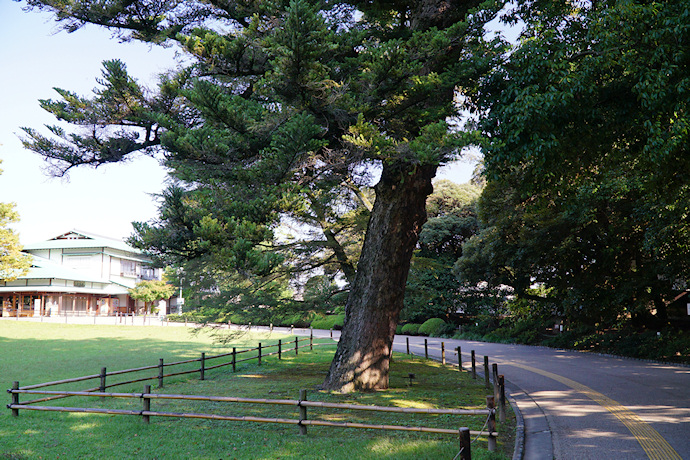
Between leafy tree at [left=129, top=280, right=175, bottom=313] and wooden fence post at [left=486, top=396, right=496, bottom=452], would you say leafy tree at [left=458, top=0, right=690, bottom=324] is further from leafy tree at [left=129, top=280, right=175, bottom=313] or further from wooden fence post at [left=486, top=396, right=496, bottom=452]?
leafy tree at [left=129, top=280, right=175, bottom=313]

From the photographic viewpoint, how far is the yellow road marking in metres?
6.71

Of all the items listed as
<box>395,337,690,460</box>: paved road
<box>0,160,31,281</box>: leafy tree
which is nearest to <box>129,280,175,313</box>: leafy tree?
<box>0,160,31,281</box>: leafy tree

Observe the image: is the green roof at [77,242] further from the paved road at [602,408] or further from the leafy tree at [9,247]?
the paved road at [602,408]

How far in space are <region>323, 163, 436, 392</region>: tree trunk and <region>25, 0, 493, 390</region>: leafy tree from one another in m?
0.03

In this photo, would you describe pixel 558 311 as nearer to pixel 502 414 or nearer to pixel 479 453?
pixel 502 414

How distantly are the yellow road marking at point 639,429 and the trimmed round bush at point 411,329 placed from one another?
24.3 m

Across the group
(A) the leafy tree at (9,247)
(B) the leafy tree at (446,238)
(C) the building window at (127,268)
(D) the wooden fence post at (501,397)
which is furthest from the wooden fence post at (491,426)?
(C) the building window at (127,268)

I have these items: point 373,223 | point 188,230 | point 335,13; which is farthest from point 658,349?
point 188,230

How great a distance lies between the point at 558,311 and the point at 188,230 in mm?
23333

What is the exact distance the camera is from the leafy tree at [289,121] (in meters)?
8.68

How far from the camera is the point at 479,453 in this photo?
22.0 ft

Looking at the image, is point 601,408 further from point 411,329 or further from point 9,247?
point 9,247

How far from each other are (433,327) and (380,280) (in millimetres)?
23862

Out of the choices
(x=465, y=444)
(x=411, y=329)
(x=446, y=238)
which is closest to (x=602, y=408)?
(x=465, y=444)
